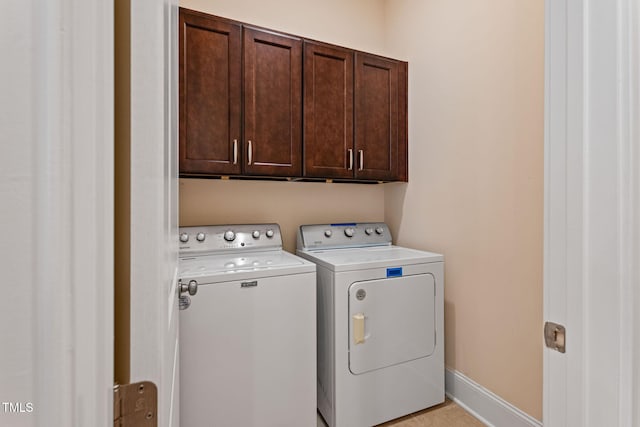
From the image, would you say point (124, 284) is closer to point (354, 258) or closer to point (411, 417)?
point (354, 258)

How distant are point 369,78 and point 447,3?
0.64 meters

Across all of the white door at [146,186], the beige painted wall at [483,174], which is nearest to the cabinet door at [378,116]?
the beige painted wall at [483,174]

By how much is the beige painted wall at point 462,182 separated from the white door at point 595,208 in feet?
3.02

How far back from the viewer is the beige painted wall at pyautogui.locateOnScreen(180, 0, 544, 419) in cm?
153

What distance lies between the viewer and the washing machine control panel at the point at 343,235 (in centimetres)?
213

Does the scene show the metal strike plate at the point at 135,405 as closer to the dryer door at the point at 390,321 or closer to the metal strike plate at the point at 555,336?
the metal strike plate at the point at 555,336

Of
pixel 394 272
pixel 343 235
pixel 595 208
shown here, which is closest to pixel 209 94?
pixel 343 235

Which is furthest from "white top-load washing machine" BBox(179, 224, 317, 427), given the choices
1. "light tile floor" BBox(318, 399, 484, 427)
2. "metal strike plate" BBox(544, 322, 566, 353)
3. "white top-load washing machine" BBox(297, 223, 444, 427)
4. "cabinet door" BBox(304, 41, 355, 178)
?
"metal strike plate" BBox(544, 322, 566, 353)

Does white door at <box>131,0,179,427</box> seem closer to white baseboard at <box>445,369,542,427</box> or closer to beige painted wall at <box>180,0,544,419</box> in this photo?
beige painted wall at <box>180,0,544,419</box>

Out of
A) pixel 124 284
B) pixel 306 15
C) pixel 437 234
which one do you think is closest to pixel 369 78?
pixel 306 15

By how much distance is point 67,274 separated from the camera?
281mm

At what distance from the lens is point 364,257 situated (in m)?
1.88

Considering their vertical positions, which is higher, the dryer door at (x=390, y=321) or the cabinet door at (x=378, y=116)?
the cabinet door at (x=378, y=116)

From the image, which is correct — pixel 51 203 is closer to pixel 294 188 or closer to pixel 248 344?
pixel 248 344
